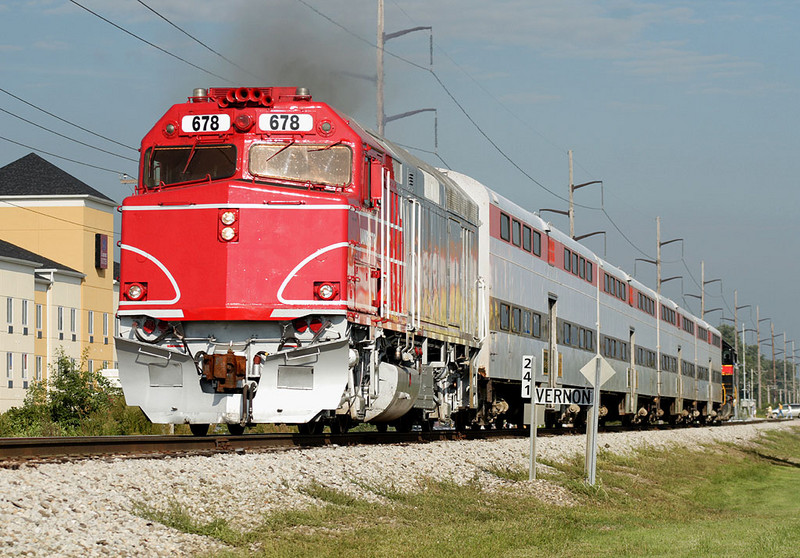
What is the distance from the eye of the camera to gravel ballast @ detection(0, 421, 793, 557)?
27.7ft

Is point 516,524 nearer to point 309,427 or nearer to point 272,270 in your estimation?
point 272,270

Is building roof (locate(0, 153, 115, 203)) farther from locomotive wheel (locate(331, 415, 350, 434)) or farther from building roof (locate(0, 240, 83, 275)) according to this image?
locomotive wheel (locate(331, 415, 350, 434))

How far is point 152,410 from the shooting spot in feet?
48.3

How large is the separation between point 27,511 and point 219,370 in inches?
229

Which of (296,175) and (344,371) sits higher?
(296,175)

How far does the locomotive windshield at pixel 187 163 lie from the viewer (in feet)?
50.9

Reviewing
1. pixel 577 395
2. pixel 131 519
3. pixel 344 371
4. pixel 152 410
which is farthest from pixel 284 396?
pixel 577 395

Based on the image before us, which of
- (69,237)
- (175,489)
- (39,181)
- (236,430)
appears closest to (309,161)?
(236,430)

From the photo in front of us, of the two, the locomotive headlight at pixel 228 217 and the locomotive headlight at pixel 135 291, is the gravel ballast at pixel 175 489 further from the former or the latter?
the locomotive headlight at pixel 228 217

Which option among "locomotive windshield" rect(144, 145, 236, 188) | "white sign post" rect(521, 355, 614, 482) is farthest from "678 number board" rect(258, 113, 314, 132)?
"white sign post" rect(521, 355, 614, 482)

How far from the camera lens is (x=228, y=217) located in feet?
48.9

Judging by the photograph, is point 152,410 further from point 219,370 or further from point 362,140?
point 362,140

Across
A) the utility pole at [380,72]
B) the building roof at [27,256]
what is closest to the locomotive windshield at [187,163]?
the utility pole at [380,72]

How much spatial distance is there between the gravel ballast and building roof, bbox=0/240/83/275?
144 ft
